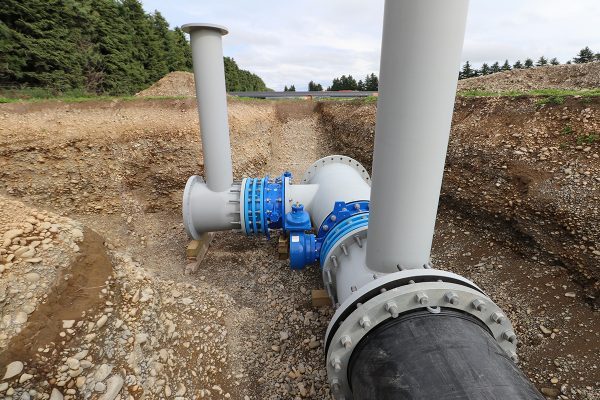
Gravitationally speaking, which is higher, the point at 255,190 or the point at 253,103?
the point at 253,103

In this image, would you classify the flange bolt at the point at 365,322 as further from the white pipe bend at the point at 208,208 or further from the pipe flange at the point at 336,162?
the pipe flange at the point at 336,162

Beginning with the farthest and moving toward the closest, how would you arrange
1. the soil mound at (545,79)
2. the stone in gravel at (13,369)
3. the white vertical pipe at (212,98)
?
1. the soil mound at (545,79)
2. the white vertical pipe at (212,98)
3. the stone in gravel at (13,369)

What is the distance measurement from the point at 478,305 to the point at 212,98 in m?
4.09

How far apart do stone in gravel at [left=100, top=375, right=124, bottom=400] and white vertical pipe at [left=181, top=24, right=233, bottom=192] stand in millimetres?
2669

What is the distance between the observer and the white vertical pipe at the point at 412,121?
5.07 ft

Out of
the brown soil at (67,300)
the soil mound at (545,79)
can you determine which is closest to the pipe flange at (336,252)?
the brown soil at (67,300)

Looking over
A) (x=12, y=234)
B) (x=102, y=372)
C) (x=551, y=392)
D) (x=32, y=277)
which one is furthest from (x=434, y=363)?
(x=12, y=234)

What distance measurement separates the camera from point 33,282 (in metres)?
3.15

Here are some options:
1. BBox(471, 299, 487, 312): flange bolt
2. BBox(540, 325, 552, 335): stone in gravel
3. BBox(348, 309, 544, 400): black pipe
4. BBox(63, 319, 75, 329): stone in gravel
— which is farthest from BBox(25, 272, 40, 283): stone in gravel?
BBox(540, 325, 552, 335): stone in gravel

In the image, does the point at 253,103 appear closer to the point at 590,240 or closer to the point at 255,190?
the point at 255,190

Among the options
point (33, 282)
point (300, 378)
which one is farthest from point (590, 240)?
point (33, 282)

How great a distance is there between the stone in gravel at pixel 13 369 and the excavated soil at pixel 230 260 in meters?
0.04

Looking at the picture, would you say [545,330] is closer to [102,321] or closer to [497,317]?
[497,317]

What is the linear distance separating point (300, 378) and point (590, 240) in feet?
12.7
